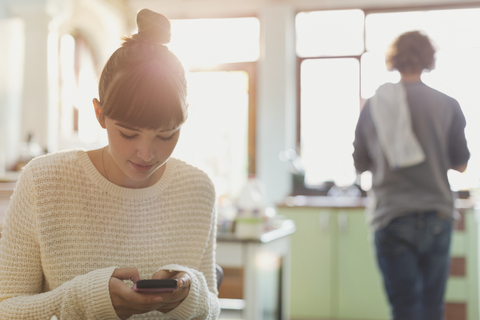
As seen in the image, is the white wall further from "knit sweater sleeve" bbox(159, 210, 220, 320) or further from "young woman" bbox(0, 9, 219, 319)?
"knit sweater sleeve" bbox(159, 210, 220, 320)

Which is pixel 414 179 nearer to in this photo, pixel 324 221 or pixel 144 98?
pixel 144 98

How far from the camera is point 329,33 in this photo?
489cm

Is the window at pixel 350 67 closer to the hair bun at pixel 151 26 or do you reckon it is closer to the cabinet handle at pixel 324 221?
the cabinet handle at pixel 324 221

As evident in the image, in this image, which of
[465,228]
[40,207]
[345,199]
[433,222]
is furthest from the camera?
[345,199]

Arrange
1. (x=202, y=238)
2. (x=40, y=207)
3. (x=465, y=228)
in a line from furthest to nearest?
1. (x=465, y=228)
2. (x=202, y=238)
3. (x=40, y=207)

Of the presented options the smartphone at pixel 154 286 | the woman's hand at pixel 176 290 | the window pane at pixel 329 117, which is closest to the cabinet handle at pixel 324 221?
the window pane at pixel 329 117

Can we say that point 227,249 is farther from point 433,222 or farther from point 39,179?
point 39,179

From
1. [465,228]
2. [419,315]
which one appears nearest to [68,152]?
[419,315]

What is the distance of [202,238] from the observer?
1141 millimetres

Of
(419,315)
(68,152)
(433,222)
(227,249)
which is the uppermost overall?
(68,152)

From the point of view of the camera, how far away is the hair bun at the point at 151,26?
941 millimetres

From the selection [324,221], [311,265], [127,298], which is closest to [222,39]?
[324,221]

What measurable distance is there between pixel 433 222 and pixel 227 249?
836mm

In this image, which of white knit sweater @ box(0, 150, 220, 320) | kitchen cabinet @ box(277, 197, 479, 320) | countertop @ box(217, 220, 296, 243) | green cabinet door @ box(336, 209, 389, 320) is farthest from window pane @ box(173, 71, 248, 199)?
white knit sweater @ box(0, 150, 220, 320)
